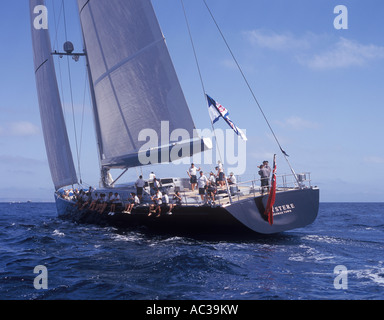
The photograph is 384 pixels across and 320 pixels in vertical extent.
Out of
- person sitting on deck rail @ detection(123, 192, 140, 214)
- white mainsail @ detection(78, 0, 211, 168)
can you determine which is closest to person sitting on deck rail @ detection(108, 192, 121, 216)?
Answer: person sitting on deck rail @ detection(123, 192, 140, 214)

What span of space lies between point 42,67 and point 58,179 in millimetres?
7492

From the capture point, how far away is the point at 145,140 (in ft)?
55.8

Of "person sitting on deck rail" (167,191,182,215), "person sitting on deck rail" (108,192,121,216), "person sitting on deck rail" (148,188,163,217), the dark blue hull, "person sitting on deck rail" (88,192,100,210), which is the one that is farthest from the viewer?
"person sitting on deck rail" (88,192,100,210)

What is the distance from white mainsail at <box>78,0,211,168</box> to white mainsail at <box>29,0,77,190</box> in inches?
182

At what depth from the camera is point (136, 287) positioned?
788cm

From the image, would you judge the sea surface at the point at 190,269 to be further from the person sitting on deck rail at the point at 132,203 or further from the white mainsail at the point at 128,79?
the white mainsail at the point at 128,79

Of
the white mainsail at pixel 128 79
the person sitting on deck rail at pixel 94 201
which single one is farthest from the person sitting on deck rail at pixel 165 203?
the person sitting on deck rail at pixel 94 201

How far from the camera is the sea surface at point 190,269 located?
7555 millimetres

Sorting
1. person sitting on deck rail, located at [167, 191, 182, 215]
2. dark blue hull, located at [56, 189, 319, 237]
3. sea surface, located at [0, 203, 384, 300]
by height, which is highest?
person sitting on deck rail, located at [167, 191, 182, 215]

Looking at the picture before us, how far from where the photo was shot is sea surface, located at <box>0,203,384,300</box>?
7555mm

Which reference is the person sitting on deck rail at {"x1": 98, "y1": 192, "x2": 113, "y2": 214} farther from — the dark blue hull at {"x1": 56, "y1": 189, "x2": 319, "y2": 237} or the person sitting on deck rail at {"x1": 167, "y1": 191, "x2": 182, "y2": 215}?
the person sitting on deck rail at {"x1": 167, "y1": 191, "x2": 182, "y2": 215}
